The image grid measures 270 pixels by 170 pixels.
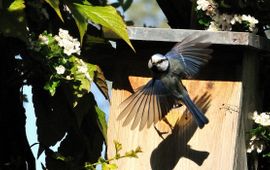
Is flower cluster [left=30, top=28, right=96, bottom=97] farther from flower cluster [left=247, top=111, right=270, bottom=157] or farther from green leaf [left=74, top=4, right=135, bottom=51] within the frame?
flower cluster [left=247, top=111, right=270, bottom=157]

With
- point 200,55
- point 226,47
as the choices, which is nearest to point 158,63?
point 200,55

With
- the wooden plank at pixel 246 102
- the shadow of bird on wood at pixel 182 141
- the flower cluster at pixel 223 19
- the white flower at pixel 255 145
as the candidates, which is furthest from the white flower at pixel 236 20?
the white flower at pixel 255 145

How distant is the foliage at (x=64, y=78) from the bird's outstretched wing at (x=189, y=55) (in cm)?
23

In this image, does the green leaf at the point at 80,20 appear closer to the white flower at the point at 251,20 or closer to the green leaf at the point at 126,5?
the white flower at the point at 251,20

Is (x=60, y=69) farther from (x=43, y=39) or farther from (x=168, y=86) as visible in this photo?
(x=168, y=86)

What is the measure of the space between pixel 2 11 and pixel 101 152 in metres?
0.64

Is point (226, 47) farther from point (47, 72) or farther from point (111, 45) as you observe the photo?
point (47, 72)

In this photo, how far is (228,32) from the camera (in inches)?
77.5

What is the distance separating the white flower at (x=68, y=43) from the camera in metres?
1.88

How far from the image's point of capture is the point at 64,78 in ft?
6.12

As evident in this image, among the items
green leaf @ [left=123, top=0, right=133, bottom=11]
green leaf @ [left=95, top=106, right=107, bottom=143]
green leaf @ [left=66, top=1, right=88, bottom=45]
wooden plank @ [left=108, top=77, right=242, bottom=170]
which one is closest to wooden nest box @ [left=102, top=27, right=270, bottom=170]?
wooden plank @ [left=108, top=77, right=242, bottom=170]

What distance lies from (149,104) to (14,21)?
1.66ft

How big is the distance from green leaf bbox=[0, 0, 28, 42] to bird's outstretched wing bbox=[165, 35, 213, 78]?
1.59 ft

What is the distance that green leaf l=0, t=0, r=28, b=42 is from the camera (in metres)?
1.64
